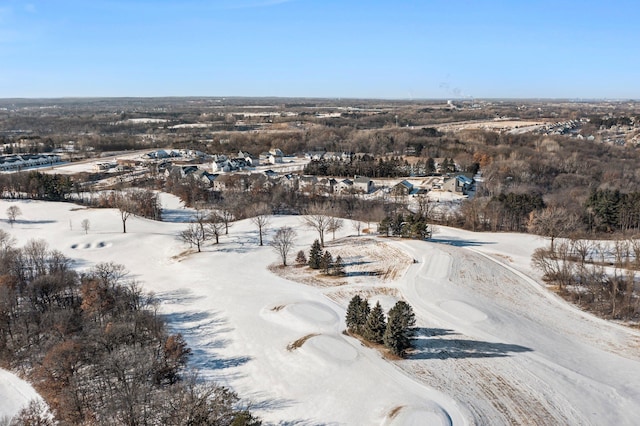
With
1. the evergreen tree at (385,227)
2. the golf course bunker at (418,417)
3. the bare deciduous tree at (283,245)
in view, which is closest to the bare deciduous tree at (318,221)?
the bare deciduous tree at (283,245)

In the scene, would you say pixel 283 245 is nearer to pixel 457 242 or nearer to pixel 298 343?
pixel 298 343

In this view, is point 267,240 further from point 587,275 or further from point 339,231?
point 587,275

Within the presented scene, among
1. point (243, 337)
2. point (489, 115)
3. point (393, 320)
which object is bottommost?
point (243, 337)

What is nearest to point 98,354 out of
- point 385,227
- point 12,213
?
point 385,227

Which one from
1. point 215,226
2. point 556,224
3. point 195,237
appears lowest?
point 195,237

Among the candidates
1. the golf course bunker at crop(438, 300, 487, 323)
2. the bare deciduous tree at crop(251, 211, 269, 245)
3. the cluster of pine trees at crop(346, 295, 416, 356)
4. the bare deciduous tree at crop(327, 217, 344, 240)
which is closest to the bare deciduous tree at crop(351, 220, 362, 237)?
the bare deciduous tree at crop(327, 217, 344, 240)

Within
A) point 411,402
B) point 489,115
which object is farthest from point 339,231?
point 489,115

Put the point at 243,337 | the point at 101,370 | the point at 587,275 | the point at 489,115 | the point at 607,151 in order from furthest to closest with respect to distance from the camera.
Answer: the point at 489,115 → the point at 607,151 → the point at 587,275 → the point at 243,337 → the point at 101,370
